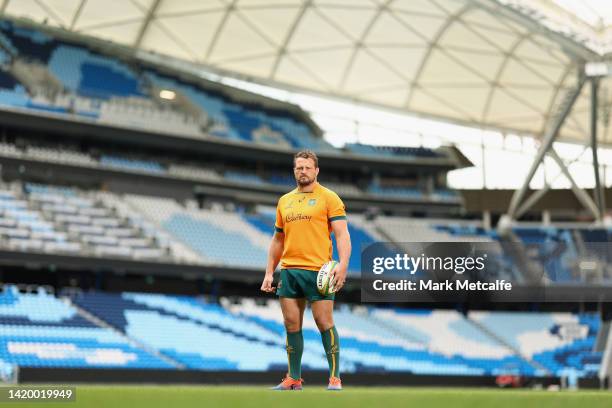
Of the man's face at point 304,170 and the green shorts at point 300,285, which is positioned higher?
the man's face at point 304,170

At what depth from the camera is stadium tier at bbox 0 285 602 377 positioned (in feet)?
107

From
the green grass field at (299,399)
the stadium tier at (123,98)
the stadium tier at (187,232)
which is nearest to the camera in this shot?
the green grass field at (299,399)

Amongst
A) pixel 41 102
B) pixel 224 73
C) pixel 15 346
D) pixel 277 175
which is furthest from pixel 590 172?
pixel 15 346

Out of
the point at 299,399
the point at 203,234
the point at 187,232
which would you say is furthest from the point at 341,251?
the point at 203,234

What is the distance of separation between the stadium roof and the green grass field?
3104cm

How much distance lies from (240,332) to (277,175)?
1365cm

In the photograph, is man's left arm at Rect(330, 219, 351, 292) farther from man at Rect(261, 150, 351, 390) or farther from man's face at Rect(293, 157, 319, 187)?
man's face at Rect(293, 157, 319, 187)

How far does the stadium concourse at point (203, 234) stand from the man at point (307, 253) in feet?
78.6

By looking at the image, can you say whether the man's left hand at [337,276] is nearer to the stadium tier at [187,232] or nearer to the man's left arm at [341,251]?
the man's left arm at [341,251]

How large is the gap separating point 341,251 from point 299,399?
2630 mm

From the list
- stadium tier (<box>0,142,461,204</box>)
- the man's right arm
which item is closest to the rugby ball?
the man's right arm

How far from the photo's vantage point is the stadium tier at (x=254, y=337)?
32.5m

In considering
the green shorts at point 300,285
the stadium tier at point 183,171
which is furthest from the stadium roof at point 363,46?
the green shorts at point 300,285

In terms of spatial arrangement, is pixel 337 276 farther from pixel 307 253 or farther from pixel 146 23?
pixel 146 23
